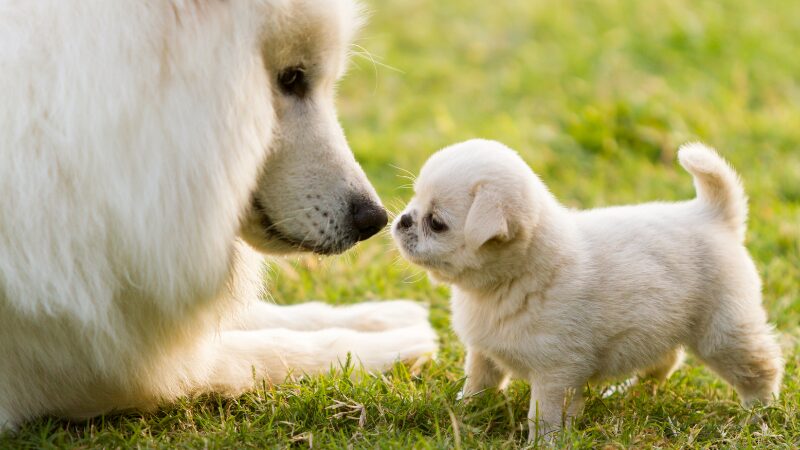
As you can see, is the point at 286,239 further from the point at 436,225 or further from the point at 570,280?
the point at 570,280

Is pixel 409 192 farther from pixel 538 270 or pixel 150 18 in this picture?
pixel 150 18

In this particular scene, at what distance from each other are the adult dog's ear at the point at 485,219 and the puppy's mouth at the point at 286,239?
1.26ft

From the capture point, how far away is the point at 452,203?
3.11 meters

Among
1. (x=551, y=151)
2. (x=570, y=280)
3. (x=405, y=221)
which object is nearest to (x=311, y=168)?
(x=405, y=221)

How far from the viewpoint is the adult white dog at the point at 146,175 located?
106 inches

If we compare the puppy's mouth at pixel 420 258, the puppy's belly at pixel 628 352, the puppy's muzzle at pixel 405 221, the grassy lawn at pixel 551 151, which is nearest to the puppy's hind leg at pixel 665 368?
the grassy lawn at pixel 551 151

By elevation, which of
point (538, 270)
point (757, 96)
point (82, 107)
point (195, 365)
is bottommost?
point (757, 96)

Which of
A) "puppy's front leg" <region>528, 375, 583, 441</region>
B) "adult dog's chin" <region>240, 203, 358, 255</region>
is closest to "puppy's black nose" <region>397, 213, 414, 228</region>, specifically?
"adult dog's chin" <region>240, 203, 358, 255</region>

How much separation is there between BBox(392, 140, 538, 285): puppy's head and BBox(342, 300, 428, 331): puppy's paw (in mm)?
918

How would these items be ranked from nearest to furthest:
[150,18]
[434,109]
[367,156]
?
[150,18], [367,156], [434,109]

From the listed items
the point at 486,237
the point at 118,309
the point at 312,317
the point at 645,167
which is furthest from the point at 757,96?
the point at 118,309

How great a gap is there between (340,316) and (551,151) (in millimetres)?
2706

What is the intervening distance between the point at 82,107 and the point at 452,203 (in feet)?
3.57

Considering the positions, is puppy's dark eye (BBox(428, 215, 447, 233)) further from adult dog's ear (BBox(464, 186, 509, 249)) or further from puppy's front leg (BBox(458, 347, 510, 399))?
puppy's front leg (BBox(458, 347, 510, 399))
